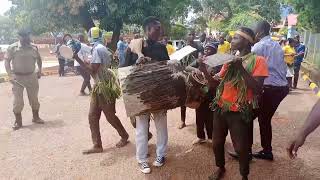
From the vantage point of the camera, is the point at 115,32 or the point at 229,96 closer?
the point at 229,96

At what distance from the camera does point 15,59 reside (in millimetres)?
7105

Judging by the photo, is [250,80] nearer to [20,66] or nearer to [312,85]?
[20,66]

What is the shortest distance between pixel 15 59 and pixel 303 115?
565cm

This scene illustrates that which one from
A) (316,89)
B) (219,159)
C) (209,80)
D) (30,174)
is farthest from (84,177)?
(316,89)

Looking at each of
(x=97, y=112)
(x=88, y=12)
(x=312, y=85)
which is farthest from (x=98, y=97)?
(x=88, y=12)

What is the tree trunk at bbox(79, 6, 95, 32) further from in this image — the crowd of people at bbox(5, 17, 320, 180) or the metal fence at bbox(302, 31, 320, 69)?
the crowd of people at bbox(5, 17, 320, 180)

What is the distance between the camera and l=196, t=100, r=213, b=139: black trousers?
209 inches

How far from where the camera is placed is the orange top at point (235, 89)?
3779mm

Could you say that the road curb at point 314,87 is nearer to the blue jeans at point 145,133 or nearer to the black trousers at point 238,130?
the blue jeans at point 145,133

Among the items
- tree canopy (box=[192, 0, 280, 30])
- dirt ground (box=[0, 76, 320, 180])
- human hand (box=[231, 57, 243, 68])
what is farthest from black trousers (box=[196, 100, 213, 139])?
tree canopy (box=[192, 0, 280, 30])

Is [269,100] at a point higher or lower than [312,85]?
higher

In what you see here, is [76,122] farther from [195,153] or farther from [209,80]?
[209,80]

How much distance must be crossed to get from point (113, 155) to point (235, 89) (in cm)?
225

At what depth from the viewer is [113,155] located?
5.38m
